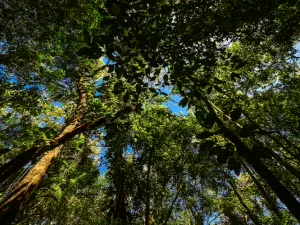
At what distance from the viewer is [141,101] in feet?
29.3

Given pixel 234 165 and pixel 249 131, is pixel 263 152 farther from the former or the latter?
pixel 234 165

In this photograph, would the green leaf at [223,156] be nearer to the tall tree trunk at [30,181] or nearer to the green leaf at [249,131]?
the green leaf at [249,131]

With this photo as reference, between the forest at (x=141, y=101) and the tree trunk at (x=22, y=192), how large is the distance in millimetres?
26

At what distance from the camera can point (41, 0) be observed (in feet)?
24.8

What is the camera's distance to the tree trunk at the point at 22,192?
542cm

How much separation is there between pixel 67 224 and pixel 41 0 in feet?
45.3

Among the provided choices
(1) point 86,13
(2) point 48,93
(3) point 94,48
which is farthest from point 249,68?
(3) point 94,48

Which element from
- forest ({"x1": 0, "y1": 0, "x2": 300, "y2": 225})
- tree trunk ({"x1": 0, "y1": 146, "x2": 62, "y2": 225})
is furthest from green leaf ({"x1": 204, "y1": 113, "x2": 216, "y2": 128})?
tree trunk ({"x1": 0, "y1": 146, "x2": 62, "y2": 225})

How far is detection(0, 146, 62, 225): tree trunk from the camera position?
5425mm

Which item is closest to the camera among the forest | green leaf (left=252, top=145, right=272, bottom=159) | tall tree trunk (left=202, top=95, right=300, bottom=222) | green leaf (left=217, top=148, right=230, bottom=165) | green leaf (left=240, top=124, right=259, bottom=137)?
tall tree trunk (left=202, top=95, right=300, bottom=222)

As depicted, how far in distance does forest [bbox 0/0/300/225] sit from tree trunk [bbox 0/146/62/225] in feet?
0.08

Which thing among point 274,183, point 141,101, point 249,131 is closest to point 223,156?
point 249,131

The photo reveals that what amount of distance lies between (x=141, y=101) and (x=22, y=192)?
15.5 feet

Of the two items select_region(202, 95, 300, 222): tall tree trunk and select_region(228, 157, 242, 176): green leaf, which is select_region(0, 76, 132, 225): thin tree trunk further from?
select_region(202, 95, 300, 222): tall tree trunk
